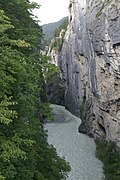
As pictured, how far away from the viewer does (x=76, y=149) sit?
3222 cm

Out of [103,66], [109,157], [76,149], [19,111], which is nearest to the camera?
[19,111]

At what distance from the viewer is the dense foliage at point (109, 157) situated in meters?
25.0

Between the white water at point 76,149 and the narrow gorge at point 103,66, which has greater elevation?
the narrow gorge at point 103,66

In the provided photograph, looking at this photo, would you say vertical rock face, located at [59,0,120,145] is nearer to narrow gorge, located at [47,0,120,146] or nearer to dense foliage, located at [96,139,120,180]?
narrow gorge, located at [47,0,120,146]


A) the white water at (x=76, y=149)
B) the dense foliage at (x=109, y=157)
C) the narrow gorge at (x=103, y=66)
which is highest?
the narrow gorge at (x=103, y=66)

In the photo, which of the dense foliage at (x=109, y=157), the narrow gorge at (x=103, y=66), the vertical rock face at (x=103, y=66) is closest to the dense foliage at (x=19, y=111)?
the dense foliage at (x=109, y=157)

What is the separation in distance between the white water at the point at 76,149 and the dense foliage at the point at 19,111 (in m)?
12.2

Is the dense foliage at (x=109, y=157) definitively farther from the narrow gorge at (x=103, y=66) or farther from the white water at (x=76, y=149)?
the narrow gorge at (x=103, y=66)

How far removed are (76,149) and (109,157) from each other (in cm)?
452

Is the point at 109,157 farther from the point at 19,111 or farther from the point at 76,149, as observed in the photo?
the point at 19,111

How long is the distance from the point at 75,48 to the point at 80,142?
1979cm

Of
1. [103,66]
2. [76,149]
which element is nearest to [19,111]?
[103,66]

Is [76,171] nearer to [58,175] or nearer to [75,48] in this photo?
[58,175]

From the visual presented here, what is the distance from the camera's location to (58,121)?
160ft
